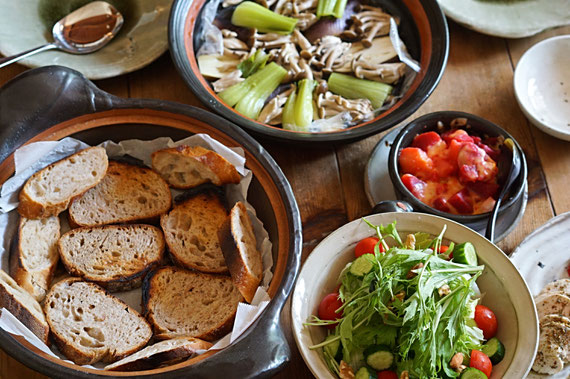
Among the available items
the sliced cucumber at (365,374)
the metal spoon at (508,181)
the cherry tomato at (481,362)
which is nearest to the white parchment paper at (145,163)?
the sliced cucumber at (365,374)

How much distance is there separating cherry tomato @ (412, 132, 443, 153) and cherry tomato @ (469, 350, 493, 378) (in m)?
0.66

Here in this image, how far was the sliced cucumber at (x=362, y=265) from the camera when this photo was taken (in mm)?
1488

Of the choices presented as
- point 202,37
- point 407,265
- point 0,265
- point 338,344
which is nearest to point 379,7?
point 202,37

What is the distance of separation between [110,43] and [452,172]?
1.26m

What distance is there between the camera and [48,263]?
163cm

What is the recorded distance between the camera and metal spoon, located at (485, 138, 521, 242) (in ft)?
5.67

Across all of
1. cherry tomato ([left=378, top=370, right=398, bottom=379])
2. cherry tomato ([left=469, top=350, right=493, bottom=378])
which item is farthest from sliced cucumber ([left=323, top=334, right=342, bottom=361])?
cherry tomato ([left=469, top=350, right=493, bottom=378])

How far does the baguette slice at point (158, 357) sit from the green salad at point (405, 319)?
0.98 feet

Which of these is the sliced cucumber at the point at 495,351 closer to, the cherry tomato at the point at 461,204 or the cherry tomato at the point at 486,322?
the cherry tomato at the point at 486,322

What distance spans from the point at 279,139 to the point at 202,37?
0.56 m

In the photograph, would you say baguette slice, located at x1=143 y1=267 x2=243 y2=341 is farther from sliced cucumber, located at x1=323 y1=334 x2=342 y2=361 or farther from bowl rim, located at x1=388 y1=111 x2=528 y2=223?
bowl rim, located at x1=388 y1=111 x2=528 y2=223

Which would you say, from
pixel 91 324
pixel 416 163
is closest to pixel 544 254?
pixel 416 163

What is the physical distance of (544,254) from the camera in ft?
6.01

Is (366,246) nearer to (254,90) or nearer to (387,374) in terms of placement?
(387,374)
